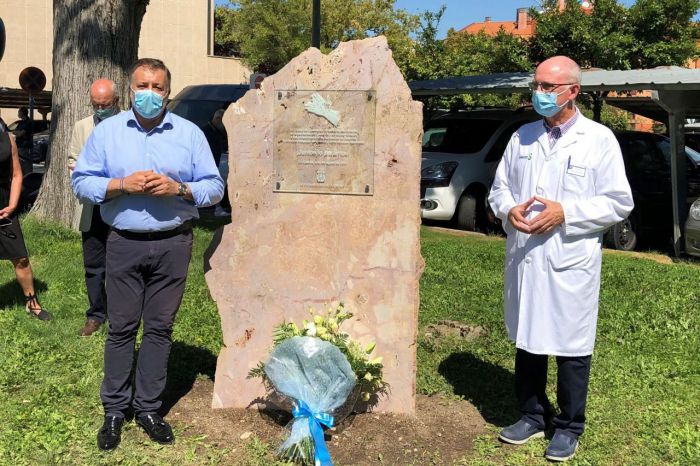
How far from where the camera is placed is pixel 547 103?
3.76m

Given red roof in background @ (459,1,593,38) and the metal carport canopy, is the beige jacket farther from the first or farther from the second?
red roof in background @ (459,1,593,38)

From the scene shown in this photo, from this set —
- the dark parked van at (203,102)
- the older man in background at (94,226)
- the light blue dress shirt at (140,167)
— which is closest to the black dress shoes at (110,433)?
the light blue dress shirt at (140,167)

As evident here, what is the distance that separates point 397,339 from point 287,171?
1161 mm

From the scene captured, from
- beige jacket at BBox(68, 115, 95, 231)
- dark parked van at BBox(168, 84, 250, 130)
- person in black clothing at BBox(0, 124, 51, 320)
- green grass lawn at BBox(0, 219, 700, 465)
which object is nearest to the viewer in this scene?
green grass lawn at BBox(0, 219, 700, 465)

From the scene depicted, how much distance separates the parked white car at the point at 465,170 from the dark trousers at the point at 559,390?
7519 mm

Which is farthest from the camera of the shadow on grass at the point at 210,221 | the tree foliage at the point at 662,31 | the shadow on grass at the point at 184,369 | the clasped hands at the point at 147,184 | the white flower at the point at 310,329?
the tree foliage at the point at 662,31

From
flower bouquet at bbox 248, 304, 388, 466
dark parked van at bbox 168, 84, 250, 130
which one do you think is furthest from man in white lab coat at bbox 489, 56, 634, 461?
dark parked van at bbox 168, 84, 250, 130

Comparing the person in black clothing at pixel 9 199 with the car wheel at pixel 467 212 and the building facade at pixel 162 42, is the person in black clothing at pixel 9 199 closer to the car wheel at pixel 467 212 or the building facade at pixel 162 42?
the car wheel at pixel 467 212

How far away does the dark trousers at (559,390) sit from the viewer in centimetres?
386

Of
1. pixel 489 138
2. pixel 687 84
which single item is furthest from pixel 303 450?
pixel 489 138

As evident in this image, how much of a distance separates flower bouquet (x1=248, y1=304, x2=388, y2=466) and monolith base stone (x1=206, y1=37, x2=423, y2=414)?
31 centimetres

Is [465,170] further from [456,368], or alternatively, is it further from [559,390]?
[559,390]

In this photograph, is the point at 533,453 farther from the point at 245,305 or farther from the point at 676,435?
the point at 245,305

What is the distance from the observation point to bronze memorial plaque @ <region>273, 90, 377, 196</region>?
169 inches
